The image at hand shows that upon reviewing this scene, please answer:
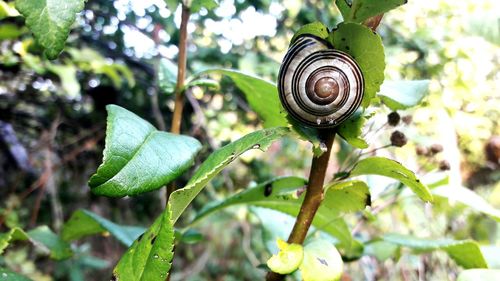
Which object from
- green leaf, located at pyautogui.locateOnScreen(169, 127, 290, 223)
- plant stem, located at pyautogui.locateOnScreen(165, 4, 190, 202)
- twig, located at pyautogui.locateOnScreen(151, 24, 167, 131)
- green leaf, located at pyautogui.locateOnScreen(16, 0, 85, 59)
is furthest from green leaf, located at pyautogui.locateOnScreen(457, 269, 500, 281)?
twig, located at pyautogui.locateOnScreen(151, 24, 167, 131)

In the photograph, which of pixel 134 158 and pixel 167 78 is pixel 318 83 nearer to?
pixel 134 158

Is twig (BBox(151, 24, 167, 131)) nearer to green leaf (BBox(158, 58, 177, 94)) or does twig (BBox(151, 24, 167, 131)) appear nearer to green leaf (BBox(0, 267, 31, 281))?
green leaf (BBox(158, 58, 177, 94))

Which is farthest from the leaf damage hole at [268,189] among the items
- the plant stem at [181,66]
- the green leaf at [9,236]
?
the green leaf at [9,236]

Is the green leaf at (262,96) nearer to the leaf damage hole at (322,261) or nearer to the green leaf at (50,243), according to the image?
the leaf damage hole at (322,261)

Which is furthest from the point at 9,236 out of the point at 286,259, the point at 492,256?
the point at 492,256

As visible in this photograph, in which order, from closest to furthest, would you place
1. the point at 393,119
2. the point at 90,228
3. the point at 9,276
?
the point at 9,276, the point at 393,119, the point at 90,228

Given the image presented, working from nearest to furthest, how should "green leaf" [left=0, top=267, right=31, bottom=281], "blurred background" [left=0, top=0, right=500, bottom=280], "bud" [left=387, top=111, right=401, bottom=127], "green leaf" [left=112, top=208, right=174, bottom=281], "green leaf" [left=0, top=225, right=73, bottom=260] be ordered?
1. "green leaf" [left=112, top=208, right=174, bottom=281]
2. "green leaf" [left=0, top=267, right=31, bottom=281]
3. "bud" [left=387, top=111, right=401, bottom=127]
4. "green leaf" [left=0, top=225, right=73, bottom=260]
5. "blurred background" [left=0, top=0, right=500, bottom=280]

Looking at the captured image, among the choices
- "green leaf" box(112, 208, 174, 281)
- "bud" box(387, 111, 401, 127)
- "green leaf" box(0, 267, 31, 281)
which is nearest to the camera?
"green leaf" box(112, 208, 174, 281)
